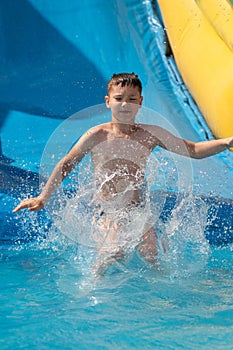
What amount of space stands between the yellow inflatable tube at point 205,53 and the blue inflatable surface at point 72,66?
0.14 meters

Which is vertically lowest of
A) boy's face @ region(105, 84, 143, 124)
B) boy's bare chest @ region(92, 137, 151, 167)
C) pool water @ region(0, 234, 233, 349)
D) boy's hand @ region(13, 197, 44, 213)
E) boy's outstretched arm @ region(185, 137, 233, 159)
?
pool water @ region(0, 234, 233, 349)

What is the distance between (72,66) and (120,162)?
1.88 meters

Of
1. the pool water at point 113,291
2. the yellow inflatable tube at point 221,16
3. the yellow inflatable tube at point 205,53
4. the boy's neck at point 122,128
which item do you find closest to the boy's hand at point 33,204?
the pool water at point 113,291

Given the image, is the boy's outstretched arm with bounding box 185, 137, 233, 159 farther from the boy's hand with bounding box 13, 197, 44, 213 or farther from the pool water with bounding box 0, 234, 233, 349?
the boy's hand with bounding box 13, 197, 44, 213

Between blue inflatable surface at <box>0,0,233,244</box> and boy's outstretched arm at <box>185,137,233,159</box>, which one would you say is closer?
boy's outstretched arm at <box>185,137,233,159</box>

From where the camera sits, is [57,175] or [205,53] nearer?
[57,175]

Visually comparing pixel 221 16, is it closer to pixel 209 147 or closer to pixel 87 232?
pixel 209 147

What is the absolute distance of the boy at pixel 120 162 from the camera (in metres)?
2.19

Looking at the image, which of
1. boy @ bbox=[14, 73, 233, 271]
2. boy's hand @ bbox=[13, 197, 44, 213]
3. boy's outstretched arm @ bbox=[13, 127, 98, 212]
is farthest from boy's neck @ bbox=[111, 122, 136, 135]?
boy's hand @ bbox=[13, 197, 44, 213]

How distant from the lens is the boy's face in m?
2.20

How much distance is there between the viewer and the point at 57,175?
7.16ft

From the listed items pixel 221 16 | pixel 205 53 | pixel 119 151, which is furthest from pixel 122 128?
pixel 221 16

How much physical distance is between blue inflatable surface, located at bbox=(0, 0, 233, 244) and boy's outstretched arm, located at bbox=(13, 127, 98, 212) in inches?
35.0

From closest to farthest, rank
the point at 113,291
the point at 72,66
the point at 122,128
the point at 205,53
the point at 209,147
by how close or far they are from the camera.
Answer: the point at 113,291 < the point at 209,147 < the point at 122,128 < the point at 205,53 < the point at 72,66
